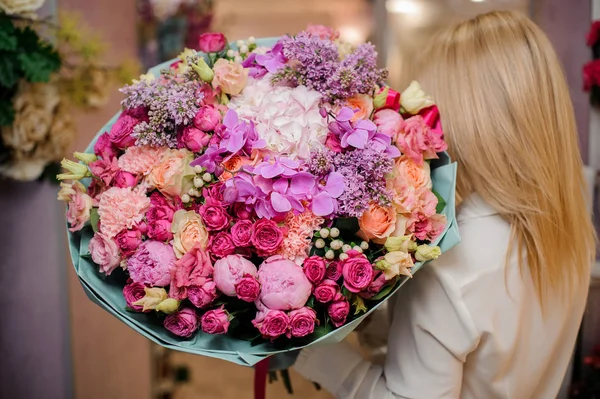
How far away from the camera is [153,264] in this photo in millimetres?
812

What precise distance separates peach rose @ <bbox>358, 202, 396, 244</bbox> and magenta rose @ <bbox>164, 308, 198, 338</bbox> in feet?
1.01

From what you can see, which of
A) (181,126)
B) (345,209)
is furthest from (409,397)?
(181,126)

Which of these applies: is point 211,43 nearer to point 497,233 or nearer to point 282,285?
point 282,285

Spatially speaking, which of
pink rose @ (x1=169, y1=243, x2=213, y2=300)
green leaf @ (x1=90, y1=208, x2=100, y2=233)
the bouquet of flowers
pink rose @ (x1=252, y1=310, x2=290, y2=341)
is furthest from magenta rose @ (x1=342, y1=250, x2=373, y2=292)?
green leaf @ (x1=90, y1=208, x2=100, y2=233)

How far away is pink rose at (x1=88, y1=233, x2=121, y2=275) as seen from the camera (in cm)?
83

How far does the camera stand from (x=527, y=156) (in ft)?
3.32

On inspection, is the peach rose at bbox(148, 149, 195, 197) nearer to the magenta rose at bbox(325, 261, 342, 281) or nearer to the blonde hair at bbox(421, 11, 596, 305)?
the magenta rose at bbox(325, 261, 342, 281)

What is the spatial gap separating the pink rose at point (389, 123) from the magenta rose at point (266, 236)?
0.90 ft

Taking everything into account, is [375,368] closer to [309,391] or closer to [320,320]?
[320,320]

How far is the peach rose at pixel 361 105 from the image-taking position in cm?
90

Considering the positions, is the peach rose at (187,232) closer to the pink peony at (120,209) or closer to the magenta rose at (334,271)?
the pink peony at (120,209)

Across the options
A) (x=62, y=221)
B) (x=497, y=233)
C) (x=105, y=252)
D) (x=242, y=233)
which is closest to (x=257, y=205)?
(x=242, y=233)

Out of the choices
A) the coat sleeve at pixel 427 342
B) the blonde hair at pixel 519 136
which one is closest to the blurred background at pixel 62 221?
the blonde hair at pixel 519 136

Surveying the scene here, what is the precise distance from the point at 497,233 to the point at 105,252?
2.41 ft
